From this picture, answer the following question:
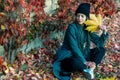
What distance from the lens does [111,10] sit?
1048 centimetres

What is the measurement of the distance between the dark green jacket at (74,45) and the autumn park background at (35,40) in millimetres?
305

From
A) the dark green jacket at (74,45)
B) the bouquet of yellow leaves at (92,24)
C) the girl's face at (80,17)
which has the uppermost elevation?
the girl's face at (80,17)

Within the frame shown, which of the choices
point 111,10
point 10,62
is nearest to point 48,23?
point 10,62

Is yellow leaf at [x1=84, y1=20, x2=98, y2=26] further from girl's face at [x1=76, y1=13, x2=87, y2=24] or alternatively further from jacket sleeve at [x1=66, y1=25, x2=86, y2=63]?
jacket sleeve at [x1=66, y1=25, x2=86, y2=63]

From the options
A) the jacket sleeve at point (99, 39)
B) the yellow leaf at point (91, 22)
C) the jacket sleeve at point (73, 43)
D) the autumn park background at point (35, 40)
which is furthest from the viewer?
the jacket sleeve at point (99, 39)

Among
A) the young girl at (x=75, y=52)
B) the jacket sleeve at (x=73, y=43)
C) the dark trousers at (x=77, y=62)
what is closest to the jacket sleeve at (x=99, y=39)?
the dark trousers at (x=77, y=62)

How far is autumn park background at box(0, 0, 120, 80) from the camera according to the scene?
589 centimetres

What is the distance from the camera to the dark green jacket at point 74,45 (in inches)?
255

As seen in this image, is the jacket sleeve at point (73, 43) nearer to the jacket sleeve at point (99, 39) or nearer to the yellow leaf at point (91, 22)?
the yellow leaf at point (91, 22)

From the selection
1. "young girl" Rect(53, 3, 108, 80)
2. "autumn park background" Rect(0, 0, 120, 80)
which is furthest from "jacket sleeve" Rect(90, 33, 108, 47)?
"autumn park background" Rect(0, 0, 120, 80)

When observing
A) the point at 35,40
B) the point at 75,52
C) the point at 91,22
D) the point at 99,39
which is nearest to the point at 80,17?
the point at 91,22

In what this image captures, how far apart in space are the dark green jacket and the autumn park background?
1.00ft

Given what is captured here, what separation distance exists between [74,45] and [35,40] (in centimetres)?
106

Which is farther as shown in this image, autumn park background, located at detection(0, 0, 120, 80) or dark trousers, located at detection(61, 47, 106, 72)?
dark trousers, located at detection(61, 47, 106, 72)
